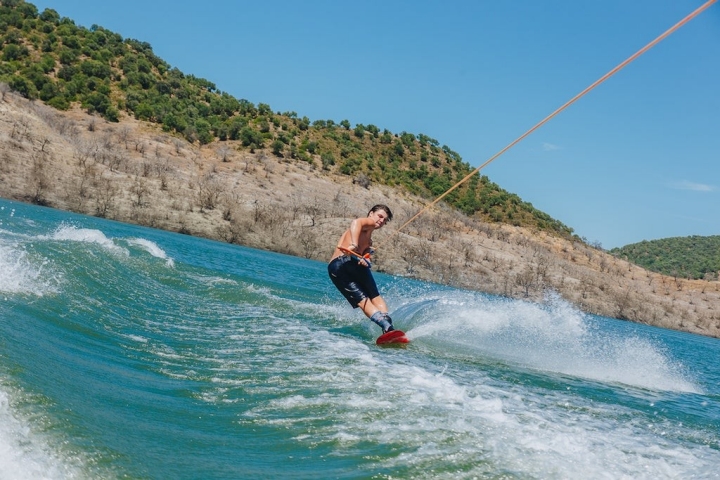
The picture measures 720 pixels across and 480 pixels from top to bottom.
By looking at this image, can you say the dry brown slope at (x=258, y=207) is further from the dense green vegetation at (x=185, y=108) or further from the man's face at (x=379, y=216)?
the man's face at (x=379, y=216)

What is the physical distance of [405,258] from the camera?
115 feet

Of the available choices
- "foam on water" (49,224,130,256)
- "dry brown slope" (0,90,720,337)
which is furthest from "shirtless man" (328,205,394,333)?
"dry brown slope" (0,90,720,337)

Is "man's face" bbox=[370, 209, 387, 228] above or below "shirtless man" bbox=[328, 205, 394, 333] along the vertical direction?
above

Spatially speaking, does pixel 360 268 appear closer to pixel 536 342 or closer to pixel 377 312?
pixel 377 312

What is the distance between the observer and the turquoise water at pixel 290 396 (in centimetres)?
376

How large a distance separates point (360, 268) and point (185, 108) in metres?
49.4

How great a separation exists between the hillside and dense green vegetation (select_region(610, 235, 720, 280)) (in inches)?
1793

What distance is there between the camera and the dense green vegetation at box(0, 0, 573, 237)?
48344mm

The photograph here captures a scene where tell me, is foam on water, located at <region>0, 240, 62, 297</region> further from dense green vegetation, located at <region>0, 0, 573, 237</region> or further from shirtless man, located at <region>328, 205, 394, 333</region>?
dense green vegetation, located at <region>0, 0, 573, 237</region>

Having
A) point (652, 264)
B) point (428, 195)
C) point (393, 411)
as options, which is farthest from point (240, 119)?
point (652, 264)

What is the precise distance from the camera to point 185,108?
5553 centimetres

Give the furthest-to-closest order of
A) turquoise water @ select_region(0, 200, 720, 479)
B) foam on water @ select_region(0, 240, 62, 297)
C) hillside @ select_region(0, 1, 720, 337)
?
1. hillside @ select_region(0, 1, 720, 337)
2. foam on water @ select_region(0, 240, 62, 297)
3. turquoise water @ select_region(0, 200, 720, 479)

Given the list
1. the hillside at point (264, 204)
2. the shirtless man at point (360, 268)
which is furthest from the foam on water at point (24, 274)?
the hillside at point (264, 204)

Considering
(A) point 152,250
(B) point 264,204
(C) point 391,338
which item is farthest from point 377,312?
(B) point 264,204
